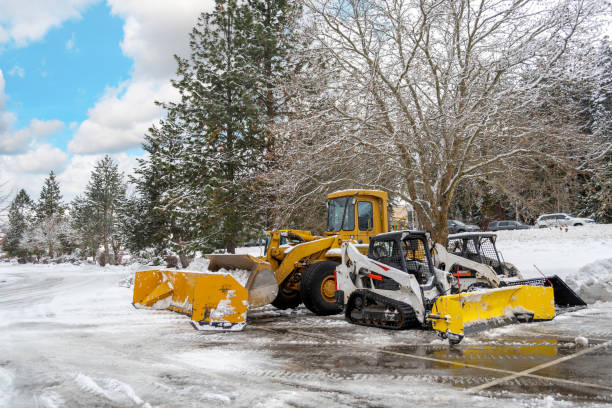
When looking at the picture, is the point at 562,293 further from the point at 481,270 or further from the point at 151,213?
the point at 151,213

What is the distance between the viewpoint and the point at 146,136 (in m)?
28.3

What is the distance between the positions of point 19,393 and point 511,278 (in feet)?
32.1

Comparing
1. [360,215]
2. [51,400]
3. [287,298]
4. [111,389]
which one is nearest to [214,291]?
[287,298]

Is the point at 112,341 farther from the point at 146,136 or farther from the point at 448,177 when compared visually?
the point at 146,136

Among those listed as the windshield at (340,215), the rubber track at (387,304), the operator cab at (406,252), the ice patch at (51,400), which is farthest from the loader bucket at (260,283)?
the ice patch at (51,400)

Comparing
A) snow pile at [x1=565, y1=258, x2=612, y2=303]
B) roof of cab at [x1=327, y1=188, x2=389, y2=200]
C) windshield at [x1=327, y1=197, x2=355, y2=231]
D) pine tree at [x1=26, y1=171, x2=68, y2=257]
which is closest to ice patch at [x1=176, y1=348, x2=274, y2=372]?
windshield at [x1=327, y1=197, x2=355, y2=231]

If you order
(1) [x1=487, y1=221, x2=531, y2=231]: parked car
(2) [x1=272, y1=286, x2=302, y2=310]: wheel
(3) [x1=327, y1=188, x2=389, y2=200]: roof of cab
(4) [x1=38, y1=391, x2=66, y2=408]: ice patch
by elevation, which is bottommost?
(4) [x1=38, y1=391, x2=66, y2=408]: ice patch

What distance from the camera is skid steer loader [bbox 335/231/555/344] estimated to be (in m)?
6.76

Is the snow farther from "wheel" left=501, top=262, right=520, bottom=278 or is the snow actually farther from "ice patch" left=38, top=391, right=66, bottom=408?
"wheel" left=501, top=262, right=520, bottom=278

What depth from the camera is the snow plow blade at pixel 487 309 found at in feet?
21.1

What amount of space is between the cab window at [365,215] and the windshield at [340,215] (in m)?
0.16

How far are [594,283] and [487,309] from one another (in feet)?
15.8

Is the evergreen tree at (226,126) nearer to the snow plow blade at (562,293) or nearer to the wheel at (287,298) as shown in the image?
the wheel at (287,298)

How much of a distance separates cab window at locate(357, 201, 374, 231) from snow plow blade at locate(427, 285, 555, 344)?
3603 millimetres
